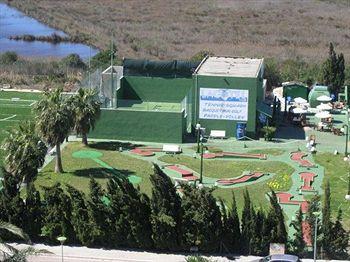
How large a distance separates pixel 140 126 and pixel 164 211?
20.2 meters

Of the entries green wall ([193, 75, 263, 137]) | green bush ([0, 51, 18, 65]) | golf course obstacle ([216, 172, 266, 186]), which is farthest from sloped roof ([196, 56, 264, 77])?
green bush ([0, 51, 18, 65])

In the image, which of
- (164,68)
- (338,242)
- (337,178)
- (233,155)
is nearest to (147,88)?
(164,68)

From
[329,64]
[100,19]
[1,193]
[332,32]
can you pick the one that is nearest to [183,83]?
[329,64]

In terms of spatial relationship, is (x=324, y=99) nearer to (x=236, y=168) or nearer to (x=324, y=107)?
(x=324, y=107)

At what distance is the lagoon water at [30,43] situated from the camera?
8944 centimetres

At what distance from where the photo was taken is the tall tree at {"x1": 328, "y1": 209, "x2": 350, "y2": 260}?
32.7m

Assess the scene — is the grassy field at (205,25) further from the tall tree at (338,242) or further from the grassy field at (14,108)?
the tall tree at (338,242)

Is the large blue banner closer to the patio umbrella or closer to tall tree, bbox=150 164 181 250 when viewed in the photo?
the patio umbrella

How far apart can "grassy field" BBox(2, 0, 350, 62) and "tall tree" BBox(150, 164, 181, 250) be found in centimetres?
4835

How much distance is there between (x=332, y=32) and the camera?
97.1m

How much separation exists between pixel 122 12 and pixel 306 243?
282 feet

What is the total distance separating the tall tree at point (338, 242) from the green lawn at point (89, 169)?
39.8 feet

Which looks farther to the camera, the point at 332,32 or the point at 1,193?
the point at 332,32

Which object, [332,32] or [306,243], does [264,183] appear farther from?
[332,32]
